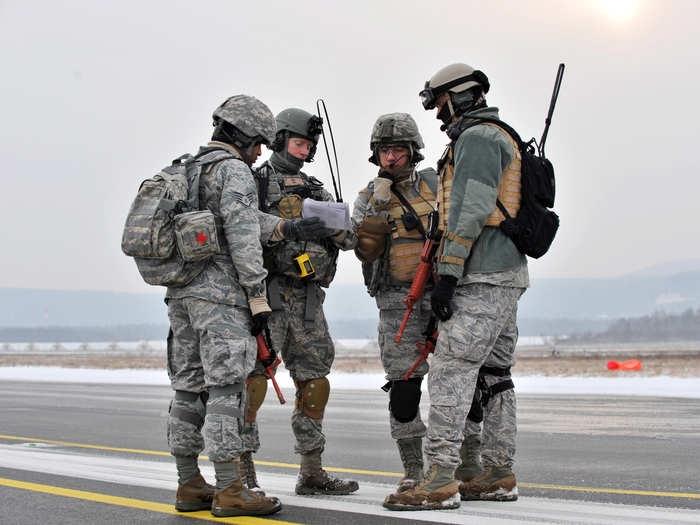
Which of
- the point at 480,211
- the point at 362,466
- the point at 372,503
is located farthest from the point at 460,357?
the point at 362,466

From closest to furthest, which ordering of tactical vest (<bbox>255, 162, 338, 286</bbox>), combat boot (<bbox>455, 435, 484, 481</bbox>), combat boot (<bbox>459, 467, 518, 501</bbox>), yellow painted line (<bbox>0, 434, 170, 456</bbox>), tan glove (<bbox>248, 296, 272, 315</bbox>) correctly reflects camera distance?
1. tan glove (<bbox>248, 296, 272, 315</bbox>)
2. combat boot (<bbox>459, 467, 518, 501</bbox>)
3. combat boot (<bbox>455, 435, 484, 481</bbox>)
4. tactical vest (<bbox>255, 162, 338, 286</bbox>)
5. yellow painted line (<bbox>0, 434, 170, 456</bbox>)

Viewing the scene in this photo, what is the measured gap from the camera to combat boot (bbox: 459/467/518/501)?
4.43 metres

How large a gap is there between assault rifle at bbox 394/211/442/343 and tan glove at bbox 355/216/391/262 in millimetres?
295

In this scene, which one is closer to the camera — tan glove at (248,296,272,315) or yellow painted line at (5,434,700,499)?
tan glove at (248,296,272,315)

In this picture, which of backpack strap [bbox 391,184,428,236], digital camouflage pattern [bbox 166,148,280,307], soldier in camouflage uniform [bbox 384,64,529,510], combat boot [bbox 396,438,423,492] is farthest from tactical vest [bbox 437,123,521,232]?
combat boot [bbox 396,438,423,492]

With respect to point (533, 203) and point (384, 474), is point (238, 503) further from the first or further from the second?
point (533, 203)

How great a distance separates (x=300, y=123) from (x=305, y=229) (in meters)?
0.98

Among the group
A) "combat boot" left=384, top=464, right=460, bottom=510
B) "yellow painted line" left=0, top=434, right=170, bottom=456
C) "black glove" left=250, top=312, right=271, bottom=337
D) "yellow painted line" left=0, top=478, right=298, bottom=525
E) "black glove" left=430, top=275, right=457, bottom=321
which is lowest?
"yellow painted line" left=0, top=434, right=170, bottom=456

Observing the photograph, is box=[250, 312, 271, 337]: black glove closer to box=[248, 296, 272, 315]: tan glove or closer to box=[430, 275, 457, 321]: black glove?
box=[248, 296, 272, 315]: tan glove

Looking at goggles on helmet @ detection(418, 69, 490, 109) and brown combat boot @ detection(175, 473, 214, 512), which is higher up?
goggles on helmet @ detection(418, 69, 490, 109)

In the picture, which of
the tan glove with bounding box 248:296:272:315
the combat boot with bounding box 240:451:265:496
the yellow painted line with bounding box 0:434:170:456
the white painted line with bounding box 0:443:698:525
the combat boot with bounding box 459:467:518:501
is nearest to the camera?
the white painted line with bounding box 0:443:698:525

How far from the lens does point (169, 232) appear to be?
4246 mm

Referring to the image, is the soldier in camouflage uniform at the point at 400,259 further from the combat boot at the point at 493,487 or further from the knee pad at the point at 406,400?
the combat boot at the point at 493,487

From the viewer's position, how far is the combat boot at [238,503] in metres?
4.15
